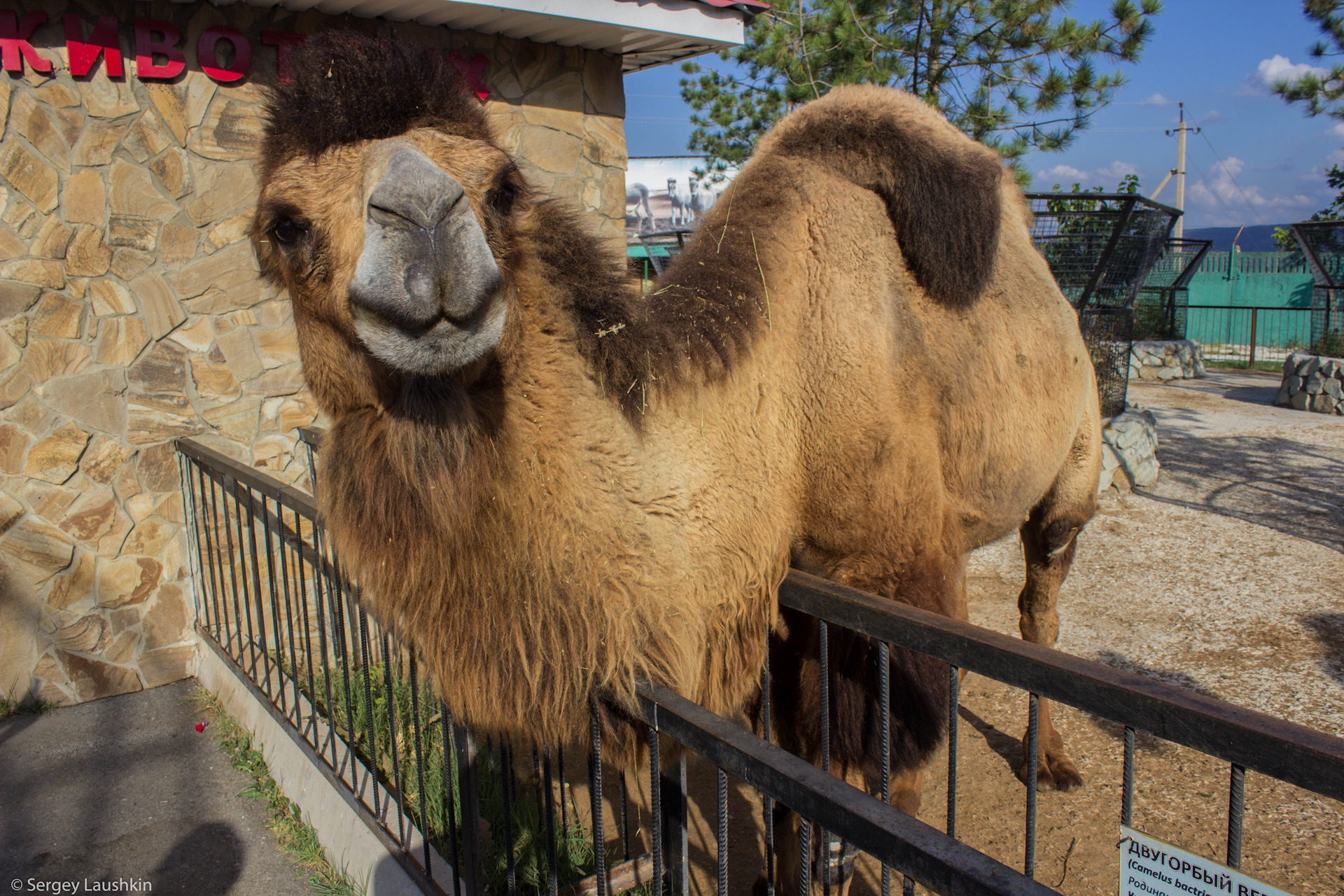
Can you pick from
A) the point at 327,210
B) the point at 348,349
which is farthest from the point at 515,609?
the point at 327,210

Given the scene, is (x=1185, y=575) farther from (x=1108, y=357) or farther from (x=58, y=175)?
(x=58, y=175)

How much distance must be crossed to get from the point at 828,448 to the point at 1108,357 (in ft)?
29.8

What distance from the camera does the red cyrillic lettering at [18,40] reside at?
4.14 meters

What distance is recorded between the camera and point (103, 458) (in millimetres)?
4676

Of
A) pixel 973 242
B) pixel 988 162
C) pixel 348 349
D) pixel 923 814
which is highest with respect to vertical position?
pixel 988 162

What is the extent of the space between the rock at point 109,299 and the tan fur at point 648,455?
3440 mm

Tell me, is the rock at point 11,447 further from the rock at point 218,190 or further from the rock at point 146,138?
the rock at point 146,138

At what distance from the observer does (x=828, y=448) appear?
2420 mm

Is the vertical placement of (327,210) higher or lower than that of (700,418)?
higher

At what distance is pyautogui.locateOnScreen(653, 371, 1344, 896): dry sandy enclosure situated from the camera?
11.8 feet

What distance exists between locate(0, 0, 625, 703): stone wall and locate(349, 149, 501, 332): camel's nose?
3.00m

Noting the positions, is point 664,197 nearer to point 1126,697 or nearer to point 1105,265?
point 1105,265

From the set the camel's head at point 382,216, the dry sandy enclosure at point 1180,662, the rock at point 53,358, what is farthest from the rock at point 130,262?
the dry sandy enclosure at point 1180,662

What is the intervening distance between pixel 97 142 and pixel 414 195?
4.14m
